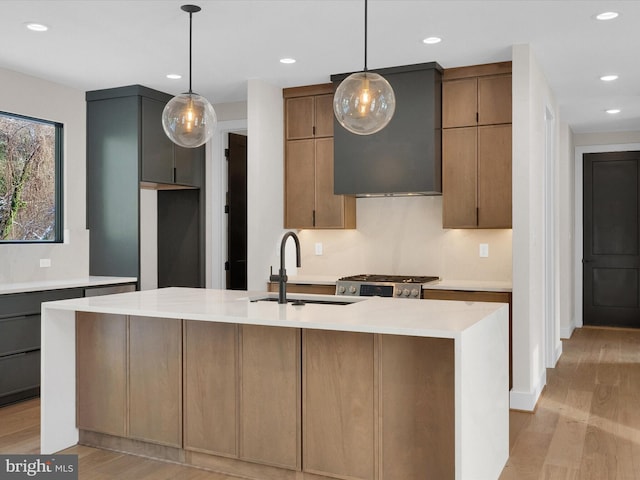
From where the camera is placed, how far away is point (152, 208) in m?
6.41

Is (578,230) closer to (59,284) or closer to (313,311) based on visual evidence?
(313,311)

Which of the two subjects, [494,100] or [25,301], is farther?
[494,100]

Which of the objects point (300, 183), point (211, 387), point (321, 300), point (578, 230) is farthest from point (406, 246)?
point (578, 230)

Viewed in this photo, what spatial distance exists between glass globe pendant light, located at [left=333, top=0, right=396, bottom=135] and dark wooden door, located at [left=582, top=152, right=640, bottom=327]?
614 centimetres

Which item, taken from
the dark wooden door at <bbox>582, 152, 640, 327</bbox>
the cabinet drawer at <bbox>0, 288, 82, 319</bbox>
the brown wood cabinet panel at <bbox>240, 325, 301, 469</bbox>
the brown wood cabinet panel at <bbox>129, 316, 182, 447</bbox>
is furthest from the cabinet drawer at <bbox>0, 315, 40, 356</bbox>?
the dark wooden door at <bbox>582, 152, 640, 327</bbox>

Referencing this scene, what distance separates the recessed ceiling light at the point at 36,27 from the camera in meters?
4.02

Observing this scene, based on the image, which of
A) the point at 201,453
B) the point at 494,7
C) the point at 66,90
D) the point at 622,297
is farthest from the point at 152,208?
the point at 622,297

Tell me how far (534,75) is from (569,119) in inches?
114

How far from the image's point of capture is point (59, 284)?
16.3 ft

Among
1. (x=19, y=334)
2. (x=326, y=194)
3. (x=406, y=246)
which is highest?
(x=326, y=194)

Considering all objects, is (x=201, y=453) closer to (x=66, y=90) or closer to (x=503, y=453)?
(x=503, y=453)

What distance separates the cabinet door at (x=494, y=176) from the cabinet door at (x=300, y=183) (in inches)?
59.0

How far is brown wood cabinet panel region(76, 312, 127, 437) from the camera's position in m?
3.58

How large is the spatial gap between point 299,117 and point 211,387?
3093mm
